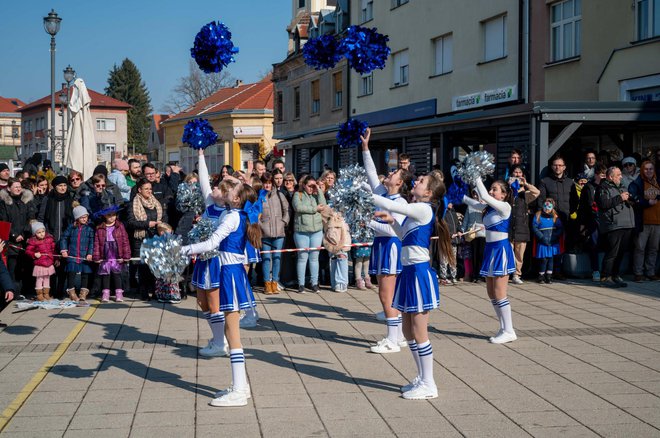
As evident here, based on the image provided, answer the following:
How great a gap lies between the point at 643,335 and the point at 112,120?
101295 mm

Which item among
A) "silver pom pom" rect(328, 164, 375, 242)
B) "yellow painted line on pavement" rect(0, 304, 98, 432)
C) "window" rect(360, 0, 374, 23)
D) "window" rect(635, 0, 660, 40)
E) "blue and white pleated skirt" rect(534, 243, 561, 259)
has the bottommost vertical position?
"yellow painted line on pavement" rect(0, 304, 98, 432)

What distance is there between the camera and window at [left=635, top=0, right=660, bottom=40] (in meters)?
19.1

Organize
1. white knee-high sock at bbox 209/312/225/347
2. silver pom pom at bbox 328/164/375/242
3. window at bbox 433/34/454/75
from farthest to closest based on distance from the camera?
window at bbox 433/34/454/75 < white knee-high sock at bbox 209/312/225/347 < silver pom pom at bbox 328/164/375/242

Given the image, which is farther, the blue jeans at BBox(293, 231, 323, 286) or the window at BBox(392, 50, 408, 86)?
the window at BBox(392, 50, 408, 86)

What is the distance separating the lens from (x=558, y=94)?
22.0m

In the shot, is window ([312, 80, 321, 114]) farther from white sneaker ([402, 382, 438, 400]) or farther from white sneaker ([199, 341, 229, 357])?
white sneaker ([402, 382, 438, 400])

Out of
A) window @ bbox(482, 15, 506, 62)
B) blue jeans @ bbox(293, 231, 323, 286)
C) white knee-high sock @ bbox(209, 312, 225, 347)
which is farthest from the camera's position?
window @ bbox(482, 15, 506, 62)

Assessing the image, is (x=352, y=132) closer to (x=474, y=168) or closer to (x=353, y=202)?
(x=353, y=202)

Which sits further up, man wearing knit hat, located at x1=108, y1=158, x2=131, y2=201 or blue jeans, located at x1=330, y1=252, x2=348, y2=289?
man wearing knit hat, located at x1=108, y1=158, x2=131, y2=201

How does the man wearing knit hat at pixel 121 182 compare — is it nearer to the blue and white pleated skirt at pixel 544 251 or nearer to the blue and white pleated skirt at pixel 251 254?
the blue and white pleated skirt at pixel 251 254

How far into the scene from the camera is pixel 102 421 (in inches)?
250

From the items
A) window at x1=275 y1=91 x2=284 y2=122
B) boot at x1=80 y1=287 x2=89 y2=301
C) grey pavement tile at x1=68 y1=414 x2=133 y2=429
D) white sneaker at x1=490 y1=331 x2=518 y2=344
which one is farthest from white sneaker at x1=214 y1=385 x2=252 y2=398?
window at x1=275 y1=91 x2=284 y2=122

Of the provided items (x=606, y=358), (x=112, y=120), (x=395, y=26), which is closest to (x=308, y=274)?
(x=606, y=358)

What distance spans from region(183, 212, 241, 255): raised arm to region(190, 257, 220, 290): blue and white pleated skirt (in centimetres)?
64
